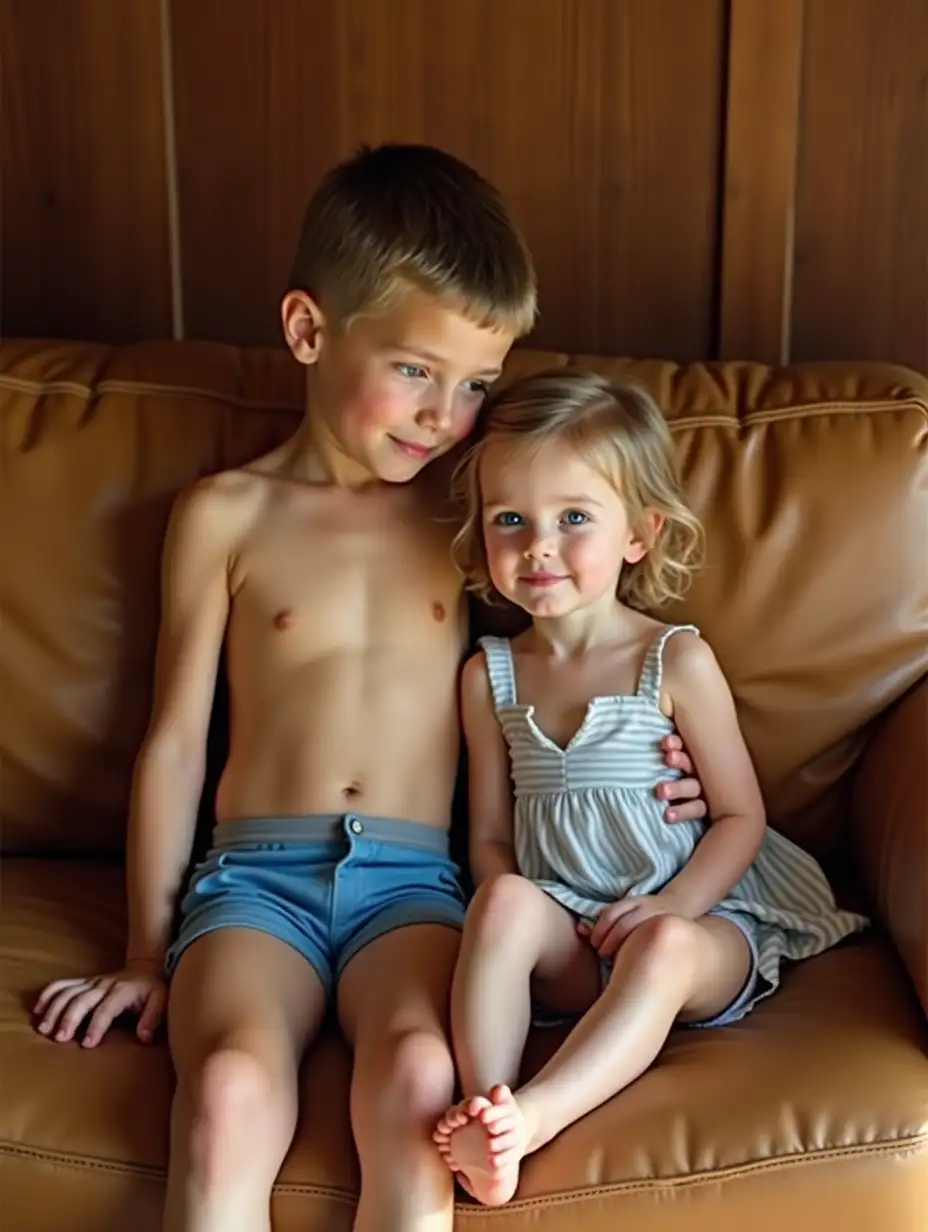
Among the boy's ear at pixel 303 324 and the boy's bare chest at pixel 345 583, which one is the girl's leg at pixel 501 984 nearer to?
the boy's bare chest at pixel 345 583

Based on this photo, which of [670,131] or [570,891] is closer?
[570,891]

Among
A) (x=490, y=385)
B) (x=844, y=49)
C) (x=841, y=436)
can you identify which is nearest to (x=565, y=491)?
(x=490, y=385)

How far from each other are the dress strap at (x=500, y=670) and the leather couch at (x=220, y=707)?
0.65ft

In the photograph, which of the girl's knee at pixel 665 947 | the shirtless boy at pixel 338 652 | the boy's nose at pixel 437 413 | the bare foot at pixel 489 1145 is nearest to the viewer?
the bare foot at pixel 489 1145

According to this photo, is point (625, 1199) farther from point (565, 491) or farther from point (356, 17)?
point (356, 17)

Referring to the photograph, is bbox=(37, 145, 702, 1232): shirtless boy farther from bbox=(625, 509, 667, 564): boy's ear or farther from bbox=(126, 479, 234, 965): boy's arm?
bbox=(625, 509, 667, 564): boy's ear

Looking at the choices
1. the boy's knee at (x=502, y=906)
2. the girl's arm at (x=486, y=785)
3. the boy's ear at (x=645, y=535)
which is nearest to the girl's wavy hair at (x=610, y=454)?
the boy's ear at (x=645, y=535)

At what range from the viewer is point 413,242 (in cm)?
148

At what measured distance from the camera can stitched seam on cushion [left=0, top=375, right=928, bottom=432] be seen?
159 cm

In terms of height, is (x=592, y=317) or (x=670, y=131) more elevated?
(x=670, y=131)

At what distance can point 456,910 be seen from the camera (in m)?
1.46

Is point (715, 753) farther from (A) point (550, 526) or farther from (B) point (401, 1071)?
(B) point (401, 1071)

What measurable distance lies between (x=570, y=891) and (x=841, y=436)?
0.55 m

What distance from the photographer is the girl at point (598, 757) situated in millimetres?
1319
